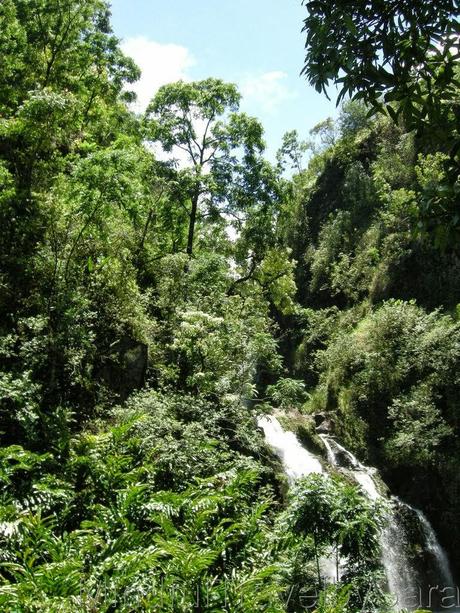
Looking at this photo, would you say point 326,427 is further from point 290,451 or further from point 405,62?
point 405,62

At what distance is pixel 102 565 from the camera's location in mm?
4582

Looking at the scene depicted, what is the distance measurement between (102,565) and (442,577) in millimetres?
11945

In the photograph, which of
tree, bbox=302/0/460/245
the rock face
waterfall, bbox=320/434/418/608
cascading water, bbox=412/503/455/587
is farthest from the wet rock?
tree, bbox=302/0/460/245

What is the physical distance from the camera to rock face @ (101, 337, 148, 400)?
10.9m

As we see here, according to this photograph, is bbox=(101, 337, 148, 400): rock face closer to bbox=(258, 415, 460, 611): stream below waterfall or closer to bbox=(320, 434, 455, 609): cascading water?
bbox=(258, 415, 460, 611): stream below waterfall

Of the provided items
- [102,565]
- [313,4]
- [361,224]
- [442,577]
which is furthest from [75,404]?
[361,224]

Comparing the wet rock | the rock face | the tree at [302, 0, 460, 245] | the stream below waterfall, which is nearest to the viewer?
the tree at [302, 0, 460, 245]

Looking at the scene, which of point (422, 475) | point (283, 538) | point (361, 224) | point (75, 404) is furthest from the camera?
point (361, 224)

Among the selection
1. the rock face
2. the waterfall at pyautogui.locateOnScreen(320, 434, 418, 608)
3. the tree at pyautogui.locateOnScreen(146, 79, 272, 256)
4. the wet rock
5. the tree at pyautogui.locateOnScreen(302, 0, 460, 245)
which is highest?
the tree at pyautogui.locateOnScreen(146, 79, 272, 256)

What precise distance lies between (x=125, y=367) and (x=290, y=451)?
6.37 metres

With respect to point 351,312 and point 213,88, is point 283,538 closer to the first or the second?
point 213,88

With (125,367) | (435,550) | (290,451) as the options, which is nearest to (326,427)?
(290,451)

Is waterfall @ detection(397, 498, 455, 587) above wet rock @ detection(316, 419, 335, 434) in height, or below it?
below

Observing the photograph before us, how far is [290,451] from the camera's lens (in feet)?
49.1
